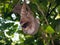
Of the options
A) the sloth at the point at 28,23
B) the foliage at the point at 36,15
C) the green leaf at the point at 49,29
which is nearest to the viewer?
the sloth at the point at 28,23

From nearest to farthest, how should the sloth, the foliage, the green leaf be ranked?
the sloth
the green leaf
the foliage

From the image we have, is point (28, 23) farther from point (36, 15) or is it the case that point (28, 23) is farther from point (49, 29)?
point (36, 15)

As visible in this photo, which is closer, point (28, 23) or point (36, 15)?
point (28, 23)

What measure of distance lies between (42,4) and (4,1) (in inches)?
17.0

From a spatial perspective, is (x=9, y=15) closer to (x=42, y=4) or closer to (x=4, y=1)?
(x=4, y=1)

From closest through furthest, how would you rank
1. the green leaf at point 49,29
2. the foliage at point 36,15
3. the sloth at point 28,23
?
1. the sloth at point 28,23
2. the green leaf at point 49,29
3. the foliage at point 36,15

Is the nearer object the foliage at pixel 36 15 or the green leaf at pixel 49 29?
the green leaf at pixel 49 29

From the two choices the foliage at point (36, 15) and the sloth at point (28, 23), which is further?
the foliage at point (36, 15)

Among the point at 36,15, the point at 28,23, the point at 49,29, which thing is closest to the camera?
the point at 28,23

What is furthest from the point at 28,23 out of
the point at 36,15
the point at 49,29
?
the point at 36,15

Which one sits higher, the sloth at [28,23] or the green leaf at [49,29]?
the sloth at [28,23]

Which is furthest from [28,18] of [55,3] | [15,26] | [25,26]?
[15,26]

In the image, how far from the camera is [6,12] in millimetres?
2158

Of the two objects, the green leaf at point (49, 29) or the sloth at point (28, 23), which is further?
the green leaf at point (49, 29)
